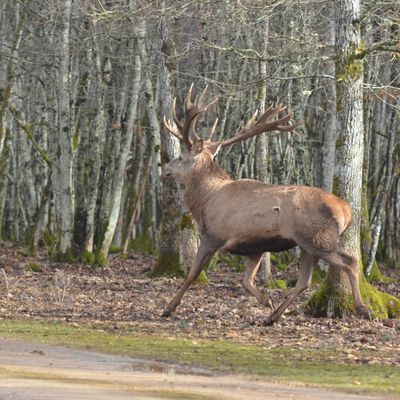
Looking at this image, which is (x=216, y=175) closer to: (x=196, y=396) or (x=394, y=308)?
(x=394, y=308)

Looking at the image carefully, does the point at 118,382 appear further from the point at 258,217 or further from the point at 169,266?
the point at 169,266

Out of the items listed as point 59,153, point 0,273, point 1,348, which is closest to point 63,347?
point 1,348

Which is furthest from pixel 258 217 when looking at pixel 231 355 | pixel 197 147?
pixel 231 355

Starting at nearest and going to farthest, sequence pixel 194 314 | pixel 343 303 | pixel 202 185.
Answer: pixel 343 303 < pixel 194 314 < pixel 202 185

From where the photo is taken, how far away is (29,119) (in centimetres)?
4853

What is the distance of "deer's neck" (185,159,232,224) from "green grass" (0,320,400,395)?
8.54 ft

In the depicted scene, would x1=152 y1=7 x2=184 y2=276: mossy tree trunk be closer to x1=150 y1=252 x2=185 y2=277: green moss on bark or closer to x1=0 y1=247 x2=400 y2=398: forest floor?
x1=150 y1=252 x2=185 y2=277: green moss on bark

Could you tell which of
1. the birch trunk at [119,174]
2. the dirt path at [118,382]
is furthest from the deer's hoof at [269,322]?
the birch trunk at [119,174]

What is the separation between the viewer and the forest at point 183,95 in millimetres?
17016

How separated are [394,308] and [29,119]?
34136 millimetres

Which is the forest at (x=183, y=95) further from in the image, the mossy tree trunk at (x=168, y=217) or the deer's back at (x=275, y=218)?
the deer's back at (x=275, y=218)

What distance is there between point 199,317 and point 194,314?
38 cm

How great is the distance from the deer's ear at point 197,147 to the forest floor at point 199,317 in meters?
2.23

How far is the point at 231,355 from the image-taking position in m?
11.9
